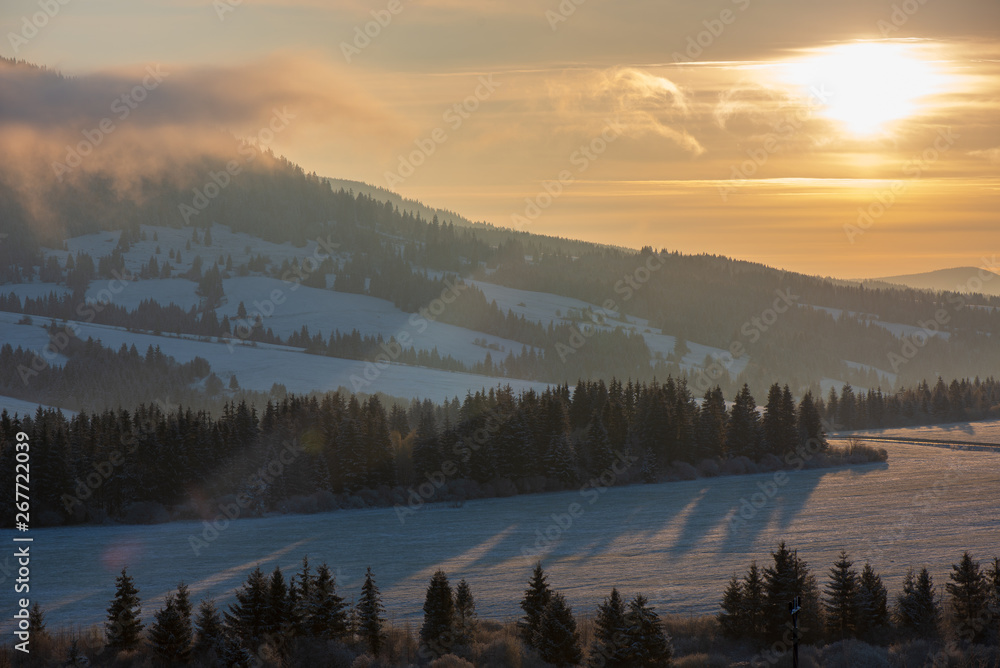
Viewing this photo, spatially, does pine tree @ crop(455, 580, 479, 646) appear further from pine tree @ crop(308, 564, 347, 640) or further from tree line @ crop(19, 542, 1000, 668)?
pine tree @ crop(308, 564, 347, 640)

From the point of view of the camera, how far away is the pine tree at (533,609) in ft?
143

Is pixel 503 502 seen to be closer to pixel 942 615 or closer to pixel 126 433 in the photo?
pixel 126 433

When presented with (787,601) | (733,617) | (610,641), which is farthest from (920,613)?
(610,641)

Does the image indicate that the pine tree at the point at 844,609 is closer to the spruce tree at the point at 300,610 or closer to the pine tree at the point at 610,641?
the pine tree at the point at 610,641

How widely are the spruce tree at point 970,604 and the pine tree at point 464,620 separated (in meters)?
22.5

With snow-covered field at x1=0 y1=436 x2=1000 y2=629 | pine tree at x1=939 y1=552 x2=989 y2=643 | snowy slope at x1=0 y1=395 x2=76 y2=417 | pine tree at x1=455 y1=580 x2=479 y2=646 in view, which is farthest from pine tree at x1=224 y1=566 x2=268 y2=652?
snowy slope at x1=0 y1=395 x2=76 y2=417

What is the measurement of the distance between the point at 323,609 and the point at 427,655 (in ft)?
18.8

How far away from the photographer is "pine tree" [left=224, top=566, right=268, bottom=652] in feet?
142

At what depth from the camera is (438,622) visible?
43.4 metres

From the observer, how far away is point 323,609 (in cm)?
4428

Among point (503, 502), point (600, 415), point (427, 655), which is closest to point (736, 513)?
point (503, 502)

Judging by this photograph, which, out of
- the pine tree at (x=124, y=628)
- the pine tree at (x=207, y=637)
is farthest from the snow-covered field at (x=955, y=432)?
the pine tree at (x=124, y=628)

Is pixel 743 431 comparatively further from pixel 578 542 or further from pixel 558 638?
pixel 558 638

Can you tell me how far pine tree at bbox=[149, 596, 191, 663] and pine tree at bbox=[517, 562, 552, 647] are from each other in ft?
51.0
